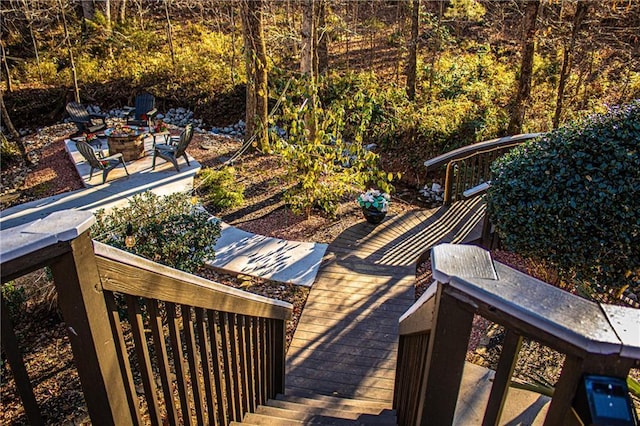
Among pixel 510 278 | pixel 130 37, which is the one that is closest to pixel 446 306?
pixel 510 278

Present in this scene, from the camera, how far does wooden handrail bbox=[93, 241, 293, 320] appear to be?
1.17 meters

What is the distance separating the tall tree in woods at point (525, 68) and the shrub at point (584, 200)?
4052 millimetres

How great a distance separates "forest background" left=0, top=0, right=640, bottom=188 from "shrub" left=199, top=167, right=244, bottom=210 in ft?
5.84

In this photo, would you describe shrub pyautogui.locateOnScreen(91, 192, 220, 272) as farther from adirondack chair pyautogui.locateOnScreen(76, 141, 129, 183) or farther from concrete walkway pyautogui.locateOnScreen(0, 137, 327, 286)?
adirondack chair pyautogui.locateOnScreen(76, 141, 129, 183)

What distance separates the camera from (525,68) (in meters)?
8.05

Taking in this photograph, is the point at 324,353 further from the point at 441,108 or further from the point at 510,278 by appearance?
the point at 441,108

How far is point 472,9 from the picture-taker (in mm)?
12508

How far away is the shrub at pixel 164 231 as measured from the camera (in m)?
4.00

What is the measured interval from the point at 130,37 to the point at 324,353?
13308 mm

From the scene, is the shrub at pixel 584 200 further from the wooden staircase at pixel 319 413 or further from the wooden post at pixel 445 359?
the wooden post at pixel 445 359

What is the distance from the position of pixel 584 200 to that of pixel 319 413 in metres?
3.03

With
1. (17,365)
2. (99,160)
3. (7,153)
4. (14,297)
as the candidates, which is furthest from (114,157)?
(17,365)

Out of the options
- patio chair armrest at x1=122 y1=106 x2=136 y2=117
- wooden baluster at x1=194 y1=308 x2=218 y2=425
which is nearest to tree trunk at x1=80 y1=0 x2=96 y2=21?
patio chair armrest at x1=122 y1=106 x2=136 y2=117

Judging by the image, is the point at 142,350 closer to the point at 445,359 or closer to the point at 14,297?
the point at 445,359
